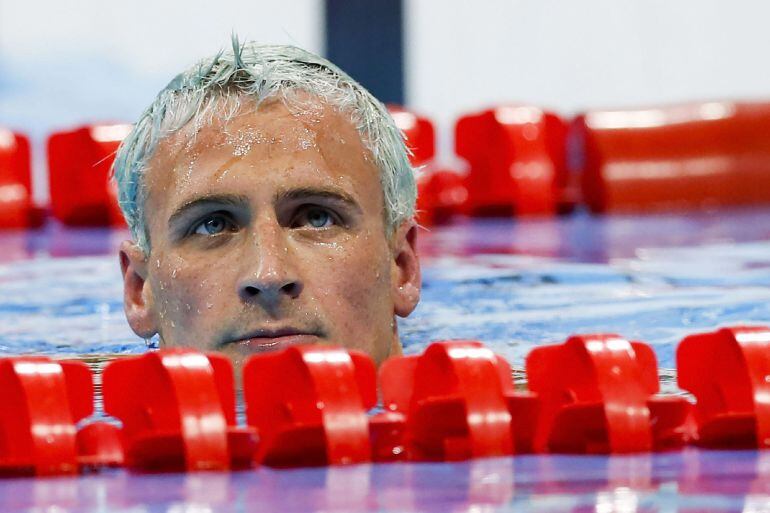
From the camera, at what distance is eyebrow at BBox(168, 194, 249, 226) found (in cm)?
218

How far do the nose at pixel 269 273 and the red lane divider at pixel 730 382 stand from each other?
639 millimetres

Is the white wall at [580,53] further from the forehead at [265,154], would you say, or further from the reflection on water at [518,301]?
the forehead at [265,154]

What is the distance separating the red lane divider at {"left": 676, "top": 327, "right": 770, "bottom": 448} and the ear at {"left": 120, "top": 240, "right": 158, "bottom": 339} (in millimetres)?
967

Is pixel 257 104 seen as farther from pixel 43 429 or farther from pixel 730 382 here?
pixel 730 382

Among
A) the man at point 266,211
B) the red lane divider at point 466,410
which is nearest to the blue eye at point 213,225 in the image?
the man at point 266,211

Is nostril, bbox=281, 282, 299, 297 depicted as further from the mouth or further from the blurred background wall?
the blurred background wall

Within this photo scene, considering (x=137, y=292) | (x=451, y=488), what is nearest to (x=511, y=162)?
(x=137, y=292)

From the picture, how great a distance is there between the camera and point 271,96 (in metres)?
2.34

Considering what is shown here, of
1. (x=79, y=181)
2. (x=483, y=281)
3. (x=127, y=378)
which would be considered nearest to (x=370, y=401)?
(x=127, y=378)

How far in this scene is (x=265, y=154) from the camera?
222cm

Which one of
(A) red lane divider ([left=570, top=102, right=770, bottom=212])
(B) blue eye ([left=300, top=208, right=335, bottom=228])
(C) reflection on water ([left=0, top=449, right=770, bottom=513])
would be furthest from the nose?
(A) red lane divider ([left=570, top=102, right=770, bottom=212])

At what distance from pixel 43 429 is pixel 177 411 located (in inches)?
7.2

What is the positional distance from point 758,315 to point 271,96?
1.81m

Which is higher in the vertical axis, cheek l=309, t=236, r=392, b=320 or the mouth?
cheek l=309, t=236, r=392, b=320
